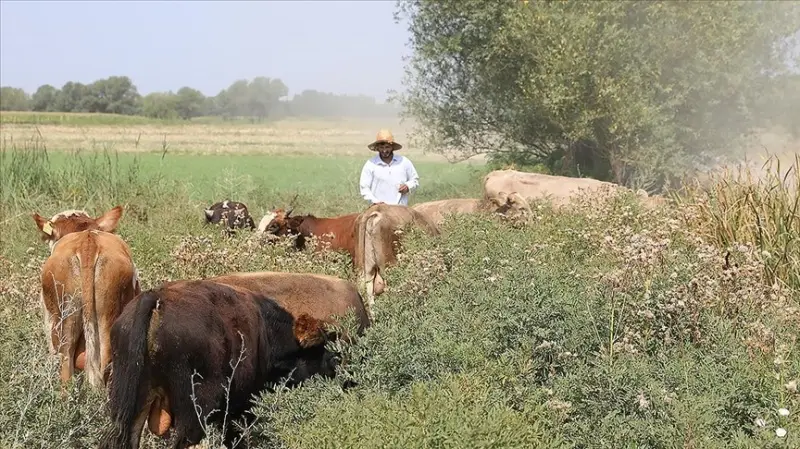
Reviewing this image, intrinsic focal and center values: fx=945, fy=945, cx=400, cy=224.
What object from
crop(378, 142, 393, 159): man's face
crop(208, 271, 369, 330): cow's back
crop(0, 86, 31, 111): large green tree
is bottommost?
crop(0, 86, 31, 111): large green tree

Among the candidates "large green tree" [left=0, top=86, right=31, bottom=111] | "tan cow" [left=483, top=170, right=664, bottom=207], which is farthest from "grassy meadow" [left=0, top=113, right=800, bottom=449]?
"large green tree" [left=0, top=86, right=31, bottom=111]

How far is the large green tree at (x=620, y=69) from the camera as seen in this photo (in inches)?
771

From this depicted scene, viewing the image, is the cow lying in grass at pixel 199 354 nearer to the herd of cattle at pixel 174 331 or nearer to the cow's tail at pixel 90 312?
the herd of cattle at pixel 174 331

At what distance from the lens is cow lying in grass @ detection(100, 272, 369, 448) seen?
17.2 ft

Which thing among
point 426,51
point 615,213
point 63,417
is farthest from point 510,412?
point 426,51

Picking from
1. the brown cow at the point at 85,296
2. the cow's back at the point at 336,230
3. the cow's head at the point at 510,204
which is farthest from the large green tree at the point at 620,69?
the brown cow at the point at 85,296

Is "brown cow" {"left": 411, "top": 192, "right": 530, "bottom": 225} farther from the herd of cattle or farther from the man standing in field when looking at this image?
the herd of cattle

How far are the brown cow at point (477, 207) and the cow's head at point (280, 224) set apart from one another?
179 centimetres

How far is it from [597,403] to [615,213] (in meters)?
5.31

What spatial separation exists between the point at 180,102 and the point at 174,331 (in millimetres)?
145901

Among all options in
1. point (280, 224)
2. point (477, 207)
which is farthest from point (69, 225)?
point (477, 207)

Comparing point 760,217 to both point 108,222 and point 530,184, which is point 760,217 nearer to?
point 108,222

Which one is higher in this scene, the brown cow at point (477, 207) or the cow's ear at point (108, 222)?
the cow's ear at point (108, 222)

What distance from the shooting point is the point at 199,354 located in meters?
5.52
